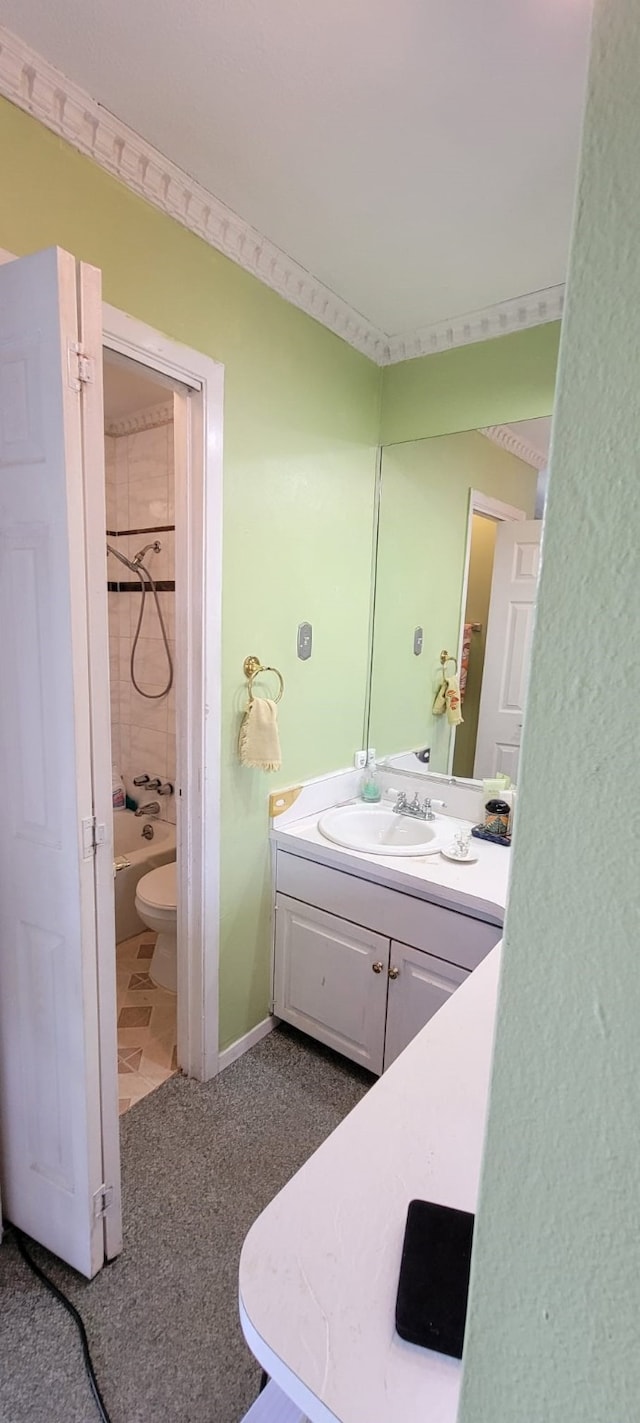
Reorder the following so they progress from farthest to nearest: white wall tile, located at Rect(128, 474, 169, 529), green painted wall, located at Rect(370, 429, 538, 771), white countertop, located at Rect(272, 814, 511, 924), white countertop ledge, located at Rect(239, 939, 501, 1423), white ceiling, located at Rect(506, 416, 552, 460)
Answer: white wall tile, located at Rect(128, 474, 169, 529) < green painted wall, located at Rect(370, 429, 538, 771) < white ceiling, located at Rect(506, 416, 552, 460) < white countertop, located at Rect(272, 814, 511, 924) < white countertop ledge, located at Rect(239, 939, 501, 1423)

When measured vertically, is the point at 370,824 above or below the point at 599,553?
below

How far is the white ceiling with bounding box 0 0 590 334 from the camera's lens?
1.01 m

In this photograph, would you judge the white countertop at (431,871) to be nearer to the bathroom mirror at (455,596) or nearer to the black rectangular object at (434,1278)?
the bathroom mirror at (455,596)

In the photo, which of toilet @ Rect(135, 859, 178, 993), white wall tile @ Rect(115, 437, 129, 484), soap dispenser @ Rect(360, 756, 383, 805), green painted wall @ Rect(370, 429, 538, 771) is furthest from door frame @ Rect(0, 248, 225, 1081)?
white wall tile @ Rect(115, 437, 129, 484)

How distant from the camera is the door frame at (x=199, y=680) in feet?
5.12

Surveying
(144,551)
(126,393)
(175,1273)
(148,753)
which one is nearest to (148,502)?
(144,551)

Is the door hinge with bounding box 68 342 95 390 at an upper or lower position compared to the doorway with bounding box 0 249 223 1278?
upper

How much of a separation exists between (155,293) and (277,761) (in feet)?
4.09

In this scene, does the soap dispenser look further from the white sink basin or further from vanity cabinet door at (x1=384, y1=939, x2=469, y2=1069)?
vanity cabinet door at (x1=384, y1=939, x2=469, y2=1069)

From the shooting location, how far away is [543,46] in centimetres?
104

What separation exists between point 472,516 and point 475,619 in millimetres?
364

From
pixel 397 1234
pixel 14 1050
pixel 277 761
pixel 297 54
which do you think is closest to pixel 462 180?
pixel 297 54

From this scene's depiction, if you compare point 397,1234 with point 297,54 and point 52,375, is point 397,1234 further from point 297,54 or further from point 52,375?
point 297,54

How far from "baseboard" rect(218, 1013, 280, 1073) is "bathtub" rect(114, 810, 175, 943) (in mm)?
908
